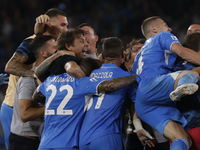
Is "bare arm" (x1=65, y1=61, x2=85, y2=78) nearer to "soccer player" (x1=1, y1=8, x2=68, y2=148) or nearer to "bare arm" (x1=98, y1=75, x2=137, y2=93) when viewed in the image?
"bare arm" (x1=98, y1=75, x2=137, y2=93)

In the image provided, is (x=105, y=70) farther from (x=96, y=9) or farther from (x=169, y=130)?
(x=96, y=9)

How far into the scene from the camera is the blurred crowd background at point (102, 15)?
805 cm

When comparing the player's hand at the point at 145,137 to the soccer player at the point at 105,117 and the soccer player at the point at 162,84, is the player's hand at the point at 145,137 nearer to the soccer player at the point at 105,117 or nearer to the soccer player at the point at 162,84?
the soccer player at the point at 162,84

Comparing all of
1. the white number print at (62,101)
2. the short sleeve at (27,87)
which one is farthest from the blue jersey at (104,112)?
the short sleeve at (27,87)

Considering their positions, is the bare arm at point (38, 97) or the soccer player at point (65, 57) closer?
the soccer player at point (65, 57)

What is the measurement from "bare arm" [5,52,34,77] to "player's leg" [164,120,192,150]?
1.95 metres

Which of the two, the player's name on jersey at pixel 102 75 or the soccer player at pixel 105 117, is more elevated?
the player's name on jersey at pixel 102 75

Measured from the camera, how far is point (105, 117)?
3.08m

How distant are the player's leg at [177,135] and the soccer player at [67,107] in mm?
634

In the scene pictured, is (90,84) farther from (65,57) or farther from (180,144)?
(180,144)

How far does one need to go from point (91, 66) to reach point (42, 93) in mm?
674

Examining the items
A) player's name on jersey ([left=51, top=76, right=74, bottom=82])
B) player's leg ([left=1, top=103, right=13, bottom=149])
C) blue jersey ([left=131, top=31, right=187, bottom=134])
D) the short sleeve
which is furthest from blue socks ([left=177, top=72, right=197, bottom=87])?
player's leg ([left=1, top=103, right=13, bottom=149])

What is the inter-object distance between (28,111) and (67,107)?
0.81m

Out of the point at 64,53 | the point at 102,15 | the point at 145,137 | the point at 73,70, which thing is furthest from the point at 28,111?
the point at 102,15
